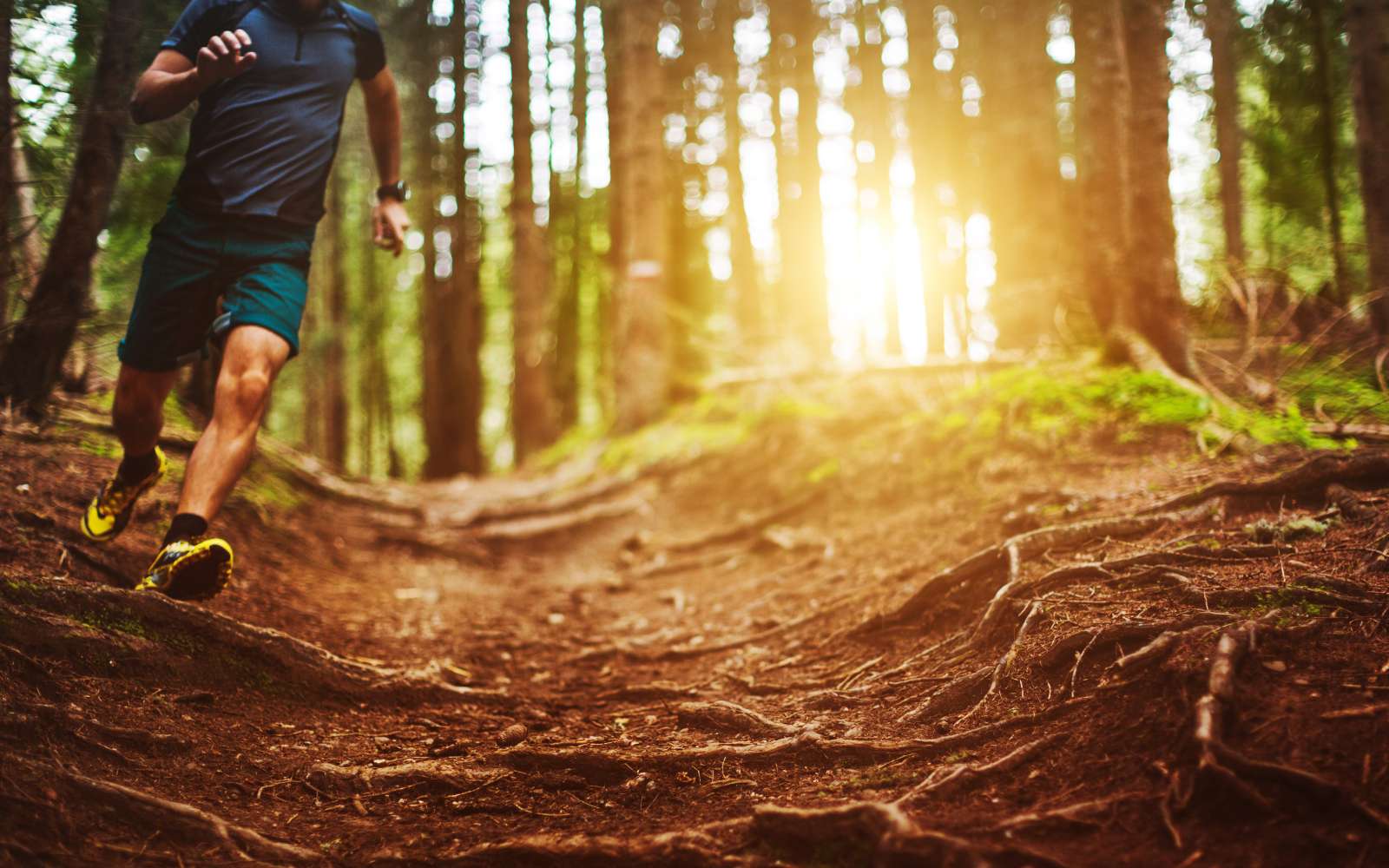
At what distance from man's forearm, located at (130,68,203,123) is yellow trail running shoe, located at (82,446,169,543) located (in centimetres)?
140

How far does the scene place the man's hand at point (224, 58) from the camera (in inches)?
118

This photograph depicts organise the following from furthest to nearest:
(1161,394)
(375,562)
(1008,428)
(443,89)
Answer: (443,89) → (375,562) → (1008,428) → (1161,394)

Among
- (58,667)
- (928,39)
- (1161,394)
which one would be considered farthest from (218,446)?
(928,39)

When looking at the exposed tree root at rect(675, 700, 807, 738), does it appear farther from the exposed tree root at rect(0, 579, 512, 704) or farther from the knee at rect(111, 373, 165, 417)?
the knee at rect(111, 373, 165, 417)

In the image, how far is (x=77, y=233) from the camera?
4.20m

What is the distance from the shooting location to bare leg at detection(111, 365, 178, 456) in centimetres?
326

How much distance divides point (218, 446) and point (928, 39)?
638 inches

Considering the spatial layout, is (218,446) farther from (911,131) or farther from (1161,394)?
(911,131)

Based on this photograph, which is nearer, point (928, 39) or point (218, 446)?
point (218, 446)

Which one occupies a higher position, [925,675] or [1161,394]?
[1161,394]

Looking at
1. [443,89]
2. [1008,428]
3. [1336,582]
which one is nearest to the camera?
[1336,582]

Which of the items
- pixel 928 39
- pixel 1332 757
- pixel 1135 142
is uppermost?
pixel 928 39

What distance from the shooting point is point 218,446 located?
10.2ft

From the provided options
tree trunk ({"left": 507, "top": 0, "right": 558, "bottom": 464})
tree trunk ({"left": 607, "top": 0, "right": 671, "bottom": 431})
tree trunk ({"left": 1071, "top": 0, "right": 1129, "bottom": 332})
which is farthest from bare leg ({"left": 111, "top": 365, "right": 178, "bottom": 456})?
tree trunk ({"left": 507, "top": 0, "right": 558, "bottom": 464})
